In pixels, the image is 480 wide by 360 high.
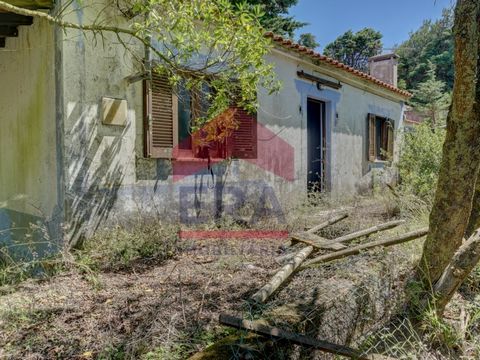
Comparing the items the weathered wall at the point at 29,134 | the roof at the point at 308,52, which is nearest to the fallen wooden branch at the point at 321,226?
the weathered wall at the point at 29,134

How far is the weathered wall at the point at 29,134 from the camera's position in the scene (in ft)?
16.0

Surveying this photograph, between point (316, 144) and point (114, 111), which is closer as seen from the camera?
point (114, 111)

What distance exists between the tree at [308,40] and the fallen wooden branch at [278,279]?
30.8 m

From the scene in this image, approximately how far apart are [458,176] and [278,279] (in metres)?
1.58

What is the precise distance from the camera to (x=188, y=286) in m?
3.68

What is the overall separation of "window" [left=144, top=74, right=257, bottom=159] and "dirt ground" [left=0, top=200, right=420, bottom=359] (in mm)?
1863

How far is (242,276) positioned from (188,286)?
0.59 m

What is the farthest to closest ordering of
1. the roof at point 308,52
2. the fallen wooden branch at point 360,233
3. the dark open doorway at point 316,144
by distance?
the dark open doorway at point 316,144 < the roof at point 308,52 < the fallen wooden branch at point 360,233

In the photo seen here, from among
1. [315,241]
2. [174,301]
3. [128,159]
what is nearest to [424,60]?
[315,241]

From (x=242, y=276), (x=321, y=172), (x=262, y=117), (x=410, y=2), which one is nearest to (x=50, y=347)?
(x=242, y=276)

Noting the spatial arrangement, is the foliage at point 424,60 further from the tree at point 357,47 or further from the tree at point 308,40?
the tree at point 308,40

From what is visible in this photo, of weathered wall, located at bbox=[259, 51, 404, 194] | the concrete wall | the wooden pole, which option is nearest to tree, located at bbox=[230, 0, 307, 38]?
weathered wall, located at bbox=[259, 51, 404, 194]

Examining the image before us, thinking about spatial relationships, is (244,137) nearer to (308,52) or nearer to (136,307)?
(308,52)

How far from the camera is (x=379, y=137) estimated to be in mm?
11945
